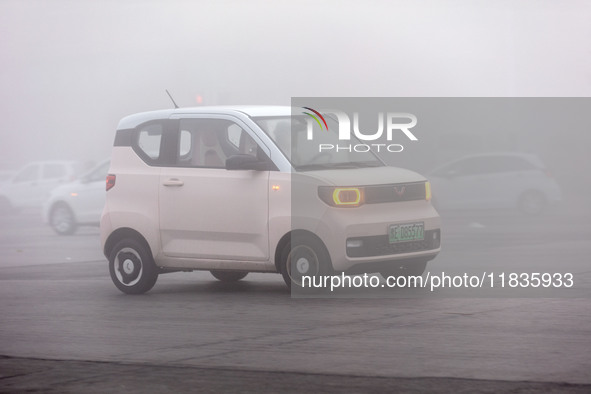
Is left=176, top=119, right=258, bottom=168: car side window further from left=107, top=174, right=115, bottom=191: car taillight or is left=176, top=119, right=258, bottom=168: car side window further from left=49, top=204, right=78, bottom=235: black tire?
left=49, top=204, right=78, bottom=235: black tire

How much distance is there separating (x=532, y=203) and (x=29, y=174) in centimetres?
1226

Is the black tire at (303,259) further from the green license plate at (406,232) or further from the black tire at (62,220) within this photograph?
the black tire at (62,220)

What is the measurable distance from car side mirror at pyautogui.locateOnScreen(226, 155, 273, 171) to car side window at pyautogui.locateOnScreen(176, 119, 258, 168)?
0.83 feet

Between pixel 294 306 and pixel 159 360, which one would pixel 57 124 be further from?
pixel 159 360

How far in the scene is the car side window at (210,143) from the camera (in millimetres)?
10961

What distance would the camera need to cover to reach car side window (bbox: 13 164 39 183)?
92.3 feet

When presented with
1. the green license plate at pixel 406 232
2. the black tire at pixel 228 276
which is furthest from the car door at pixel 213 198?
the black tire at pixel 228 276

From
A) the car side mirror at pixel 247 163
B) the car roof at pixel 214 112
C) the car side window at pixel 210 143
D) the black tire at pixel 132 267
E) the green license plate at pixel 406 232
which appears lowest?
the black tire at pixel 132 267

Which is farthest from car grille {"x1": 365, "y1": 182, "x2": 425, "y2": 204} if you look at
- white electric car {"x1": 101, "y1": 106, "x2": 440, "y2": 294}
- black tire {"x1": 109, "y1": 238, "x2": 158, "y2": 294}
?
black tire {"x1": 109, "y1": 238, "x2": 158, "y2": 294}

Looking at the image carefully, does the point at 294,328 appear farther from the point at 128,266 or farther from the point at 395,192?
the point at 128,266

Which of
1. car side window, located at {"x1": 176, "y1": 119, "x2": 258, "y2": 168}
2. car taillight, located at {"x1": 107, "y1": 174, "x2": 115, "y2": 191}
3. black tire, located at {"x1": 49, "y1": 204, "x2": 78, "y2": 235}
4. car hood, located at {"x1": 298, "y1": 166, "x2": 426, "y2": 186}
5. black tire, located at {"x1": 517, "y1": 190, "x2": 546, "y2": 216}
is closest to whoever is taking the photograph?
car hood, located at {"x1": 298, "y1": 166, "x2": 426, "y2": 186}

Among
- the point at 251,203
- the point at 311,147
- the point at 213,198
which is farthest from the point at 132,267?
the point at 311,147

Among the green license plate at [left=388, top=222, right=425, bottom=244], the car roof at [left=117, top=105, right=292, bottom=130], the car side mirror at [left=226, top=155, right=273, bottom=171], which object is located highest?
the car roof at [left=117, top=105, right=292, bottom=130]

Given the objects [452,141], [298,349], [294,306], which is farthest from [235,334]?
[452,141]
